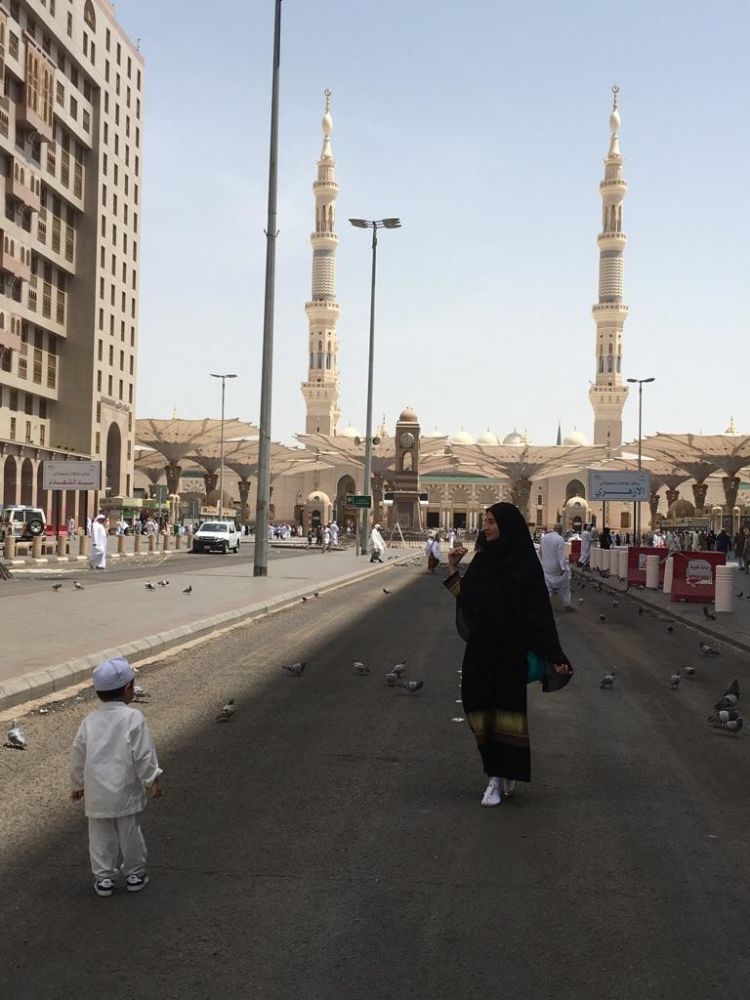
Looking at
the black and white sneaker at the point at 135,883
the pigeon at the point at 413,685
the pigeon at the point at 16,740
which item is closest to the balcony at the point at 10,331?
the pigeon at the point at 413,685

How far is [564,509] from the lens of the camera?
122188mm

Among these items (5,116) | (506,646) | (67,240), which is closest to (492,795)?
(506,646)

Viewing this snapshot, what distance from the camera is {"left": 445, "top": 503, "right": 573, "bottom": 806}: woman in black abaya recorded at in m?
5.43

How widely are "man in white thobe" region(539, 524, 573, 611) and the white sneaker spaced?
13.1m

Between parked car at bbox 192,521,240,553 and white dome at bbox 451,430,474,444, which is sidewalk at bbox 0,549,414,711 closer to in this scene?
parked car at bbox 192,521,240,553

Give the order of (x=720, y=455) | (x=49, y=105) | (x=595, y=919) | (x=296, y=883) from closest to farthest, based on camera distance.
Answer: (x=595, y=919) < (x=296, y=883) < (x=49, y=105) < (x=720, y=455)

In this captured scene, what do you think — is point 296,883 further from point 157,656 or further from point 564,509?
point 564,509

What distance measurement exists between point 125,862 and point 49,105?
55.7 meters

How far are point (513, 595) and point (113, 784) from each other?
2.27 metres

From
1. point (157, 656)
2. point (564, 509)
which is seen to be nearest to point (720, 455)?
point (564, 509)

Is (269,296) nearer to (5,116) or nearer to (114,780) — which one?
(114,780)

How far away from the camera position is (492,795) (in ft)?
18.1

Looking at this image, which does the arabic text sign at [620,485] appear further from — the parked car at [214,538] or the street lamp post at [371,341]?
the parked car at [214,538]

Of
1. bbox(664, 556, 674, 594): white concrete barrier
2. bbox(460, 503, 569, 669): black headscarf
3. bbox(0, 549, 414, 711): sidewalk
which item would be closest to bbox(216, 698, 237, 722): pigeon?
bbox(0, 549, 414, 711): sidewalk
